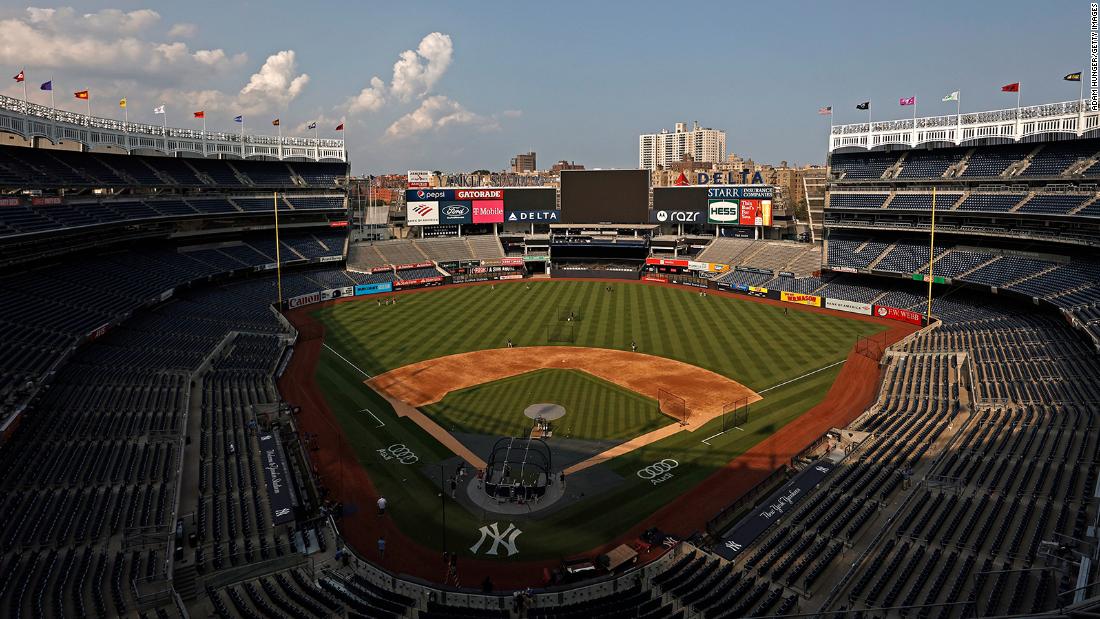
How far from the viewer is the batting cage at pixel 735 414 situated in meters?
34.2

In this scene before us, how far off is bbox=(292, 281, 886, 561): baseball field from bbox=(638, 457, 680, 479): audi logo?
11 cm

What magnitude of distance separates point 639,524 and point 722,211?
219 ft

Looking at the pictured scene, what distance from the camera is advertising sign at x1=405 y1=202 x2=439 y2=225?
9025cm

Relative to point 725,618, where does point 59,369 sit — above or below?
above

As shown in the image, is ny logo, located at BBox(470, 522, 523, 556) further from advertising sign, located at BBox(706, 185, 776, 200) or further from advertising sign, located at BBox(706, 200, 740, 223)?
advertising sign, located at BBox(706, 185, 776, 200)

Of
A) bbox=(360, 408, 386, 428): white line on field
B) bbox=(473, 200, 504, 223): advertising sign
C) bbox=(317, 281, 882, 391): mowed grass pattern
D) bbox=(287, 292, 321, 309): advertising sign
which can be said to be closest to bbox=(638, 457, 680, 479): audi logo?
bbox=(317, 281, 882, 391): mowed grass pattern

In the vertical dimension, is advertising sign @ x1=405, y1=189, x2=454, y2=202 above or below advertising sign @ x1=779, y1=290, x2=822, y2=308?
above

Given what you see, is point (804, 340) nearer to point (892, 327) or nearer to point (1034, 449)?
point (892, 327)

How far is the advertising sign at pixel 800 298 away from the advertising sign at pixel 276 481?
54572 mm

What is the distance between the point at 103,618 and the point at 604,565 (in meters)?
14.3

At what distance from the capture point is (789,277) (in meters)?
72.8

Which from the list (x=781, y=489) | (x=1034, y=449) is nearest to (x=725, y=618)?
(x=781, y=489)

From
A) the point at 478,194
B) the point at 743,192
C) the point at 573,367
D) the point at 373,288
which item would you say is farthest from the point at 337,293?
the point at 743,192

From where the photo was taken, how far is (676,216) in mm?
87812
